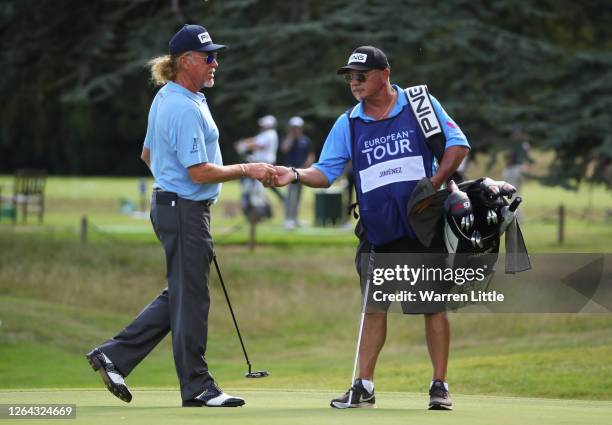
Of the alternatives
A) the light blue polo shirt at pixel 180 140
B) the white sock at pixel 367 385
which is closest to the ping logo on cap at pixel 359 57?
the light blue polo shirt at pixel 180 140

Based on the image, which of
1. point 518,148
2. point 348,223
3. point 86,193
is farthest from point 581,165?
point 86,193

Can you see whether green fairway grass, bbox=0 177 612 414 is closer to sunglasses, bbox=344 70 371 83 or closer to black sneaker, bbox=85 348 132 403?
black sneaker, bbox=85 348 132 403

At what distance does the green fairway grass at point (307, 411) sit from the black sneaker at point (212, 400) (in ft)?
0.26

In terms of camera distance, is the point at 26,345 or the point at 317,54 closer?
the point at 26,345

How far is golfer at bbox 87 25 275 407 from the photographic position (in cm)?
856

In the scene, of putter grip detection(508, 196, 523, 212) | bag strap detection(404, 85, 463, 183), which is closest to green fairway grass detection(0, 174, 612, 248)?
putter grip detection(508, 196, 523, 212)

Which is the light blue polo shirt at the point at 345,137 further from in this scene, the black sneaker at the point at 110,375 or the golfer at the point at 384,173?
the black sneaker at the point at 110,375

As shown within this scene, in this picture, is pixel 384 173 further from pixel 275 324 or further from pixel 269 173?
pixel 275 324

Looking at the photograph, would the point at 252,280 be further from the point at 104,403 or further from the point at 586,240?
the point at 104,403

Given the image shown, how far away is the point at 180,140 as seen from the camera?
852cm

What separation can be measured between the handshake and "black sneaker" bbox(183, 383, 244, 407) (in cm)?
125

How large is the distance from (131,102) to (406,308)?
17.6 m

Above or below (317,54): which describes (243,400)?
below

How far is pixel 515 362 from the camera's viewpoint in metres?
15.8
